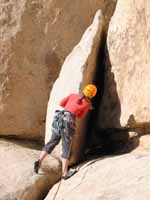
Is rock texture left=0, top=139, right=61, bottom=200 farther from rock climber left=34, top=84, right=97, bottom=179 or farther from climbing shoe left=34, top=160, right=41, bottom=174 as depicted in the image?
rock climber left=34, top=84, right=97, bottom=179

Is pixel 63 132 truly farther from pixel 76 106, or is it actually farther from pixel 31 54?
pixel 31 54

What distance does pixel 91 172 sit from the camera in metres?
8.75

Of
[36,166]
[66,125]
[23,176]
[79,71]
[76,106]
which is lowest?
[23,176]

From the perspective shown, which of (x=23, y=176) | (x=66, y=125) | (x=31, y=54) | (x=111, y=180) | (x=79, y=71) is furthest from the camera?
(x=31, y=54)

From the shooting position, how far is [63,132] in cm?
913

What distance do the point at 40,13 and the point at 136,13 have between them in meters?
2.18

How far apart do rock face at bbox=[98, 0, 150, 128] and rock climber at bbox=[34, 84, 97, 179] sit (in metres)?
0.75

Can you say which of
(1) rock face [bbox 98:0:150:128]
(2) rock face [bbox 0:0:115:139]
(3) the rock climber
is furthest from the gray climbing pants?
(2) rock face [bbox 0:0:115:139]

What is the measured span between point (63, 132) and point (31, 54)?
2.35m

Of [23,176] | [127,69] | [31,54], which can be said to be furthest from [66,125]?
[31,54]

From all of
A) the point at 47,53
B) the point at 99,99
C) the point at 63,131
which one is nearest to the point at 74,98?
the point at 63,131

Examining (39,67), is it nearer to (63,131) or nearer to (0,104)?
(0,104)

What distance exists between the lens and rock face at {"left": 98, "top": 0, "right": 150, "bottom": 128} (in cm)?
928

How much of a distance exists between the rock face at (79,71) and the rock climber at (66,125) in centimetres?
45
